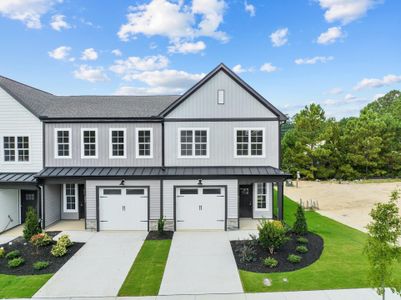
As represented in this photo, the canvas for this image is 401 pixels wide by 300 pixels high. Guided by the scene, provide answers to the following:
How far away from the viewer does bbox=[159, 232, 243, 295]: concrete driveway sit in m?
8.61

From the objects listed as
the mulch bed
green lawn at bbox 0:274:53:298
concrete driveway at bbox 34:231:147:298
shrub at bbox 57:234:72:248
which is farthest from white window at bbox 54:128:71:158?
green lawn at bbox 0:274:53:298

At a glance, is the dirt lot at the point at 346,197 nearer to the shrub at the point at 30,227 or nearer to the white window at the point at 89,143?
the white window at the point at 89,143

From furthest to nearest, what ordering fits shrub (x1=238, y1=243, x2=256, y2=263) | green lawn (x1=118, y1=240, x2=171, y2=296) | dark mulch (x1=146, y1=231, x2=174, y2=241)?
dark mulch (x1=146, y1=231, x2=174, y2=241), shrub (x1=238, y1=243, x2=256, y2=263), green lawn (x1=118, y1=240, x2=171, y2=296)

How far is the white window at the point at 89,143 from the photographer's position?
15.7 meters

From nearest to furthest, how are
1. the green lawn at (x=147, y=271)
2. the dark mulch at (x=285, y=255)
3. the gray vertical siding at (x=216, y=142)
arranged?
1. the green lawn at (x=147, y=271)
2. the dark mulch at (x=285, y=255)
3. the gray vertical siding at (x=216, y=142)

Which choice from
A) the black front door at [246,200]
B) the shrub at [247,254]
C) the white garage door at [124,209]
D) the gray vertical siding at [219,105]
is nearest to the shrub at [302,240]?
the shrub at [247,254]

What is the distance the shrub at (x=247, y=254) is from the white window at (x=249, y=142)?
5.78 metres

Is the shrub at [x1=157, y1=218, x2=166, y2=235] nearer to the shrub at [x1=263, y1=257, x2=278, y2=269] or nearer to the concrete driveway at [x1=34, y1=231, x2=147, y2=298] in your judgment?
A: the concrete driveway at [x1=34, y1=231, x2=147, y2=298]

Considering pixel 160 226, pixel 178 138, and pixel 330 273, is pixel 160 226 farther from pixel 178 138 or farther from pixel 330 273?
pixel 330 273

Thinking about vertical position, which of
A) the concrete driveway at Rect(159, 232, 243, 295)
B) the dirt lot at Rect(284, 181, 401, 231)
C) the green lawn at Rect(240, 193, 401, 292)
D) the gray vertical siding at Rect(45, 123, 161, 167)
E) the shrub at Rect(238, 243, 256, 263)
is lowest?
the dirt lot at Rect(284, 181, 401, 231)

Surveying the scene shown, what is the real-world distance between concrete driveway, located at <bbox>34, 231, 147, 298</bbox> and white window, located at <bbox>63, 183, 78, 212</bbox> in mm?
3944

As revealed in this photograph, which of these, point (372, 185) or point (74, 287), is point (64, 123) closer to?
point (74, 287)

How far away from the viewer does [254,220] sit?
1647cm

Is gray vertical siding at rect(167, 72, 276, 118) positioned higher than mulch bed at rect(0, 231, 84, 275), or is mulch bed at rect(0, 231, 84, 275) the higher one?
gray vertical siding at rect(167, 72, 276, 118)
